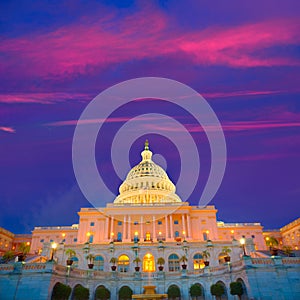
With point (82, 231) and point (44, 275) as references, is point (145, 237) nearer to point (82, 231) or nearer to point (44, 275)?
point (82, 231)

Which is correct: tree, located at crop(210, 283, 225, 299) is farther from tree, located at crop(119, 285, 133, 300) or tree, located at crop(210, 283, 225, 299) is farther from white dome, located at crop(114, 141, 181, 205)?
white dome, located at crop(114, 141, 181, 205)

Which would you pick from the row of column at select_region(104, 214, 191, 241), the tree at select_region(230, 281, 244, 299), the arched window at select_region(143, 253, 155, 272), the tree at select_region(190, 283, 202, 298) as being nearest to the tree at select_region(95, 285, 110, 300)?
the tree at select_region(190, 283, 202, 298)

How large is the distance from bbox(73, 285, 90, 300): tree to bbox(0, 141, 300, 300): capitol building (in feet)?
2.83

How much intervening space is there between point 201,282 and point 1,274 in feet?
94.2

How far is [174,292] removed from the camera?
44.5 metres

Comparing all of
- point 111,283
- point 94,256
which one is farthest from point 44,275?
point 94,256

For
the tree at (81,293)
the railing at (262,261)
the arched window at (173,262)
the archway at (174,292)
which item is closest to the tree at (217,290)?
the archway at (174,292)

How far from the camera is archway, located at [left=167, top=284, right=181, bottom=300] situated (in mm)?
44375

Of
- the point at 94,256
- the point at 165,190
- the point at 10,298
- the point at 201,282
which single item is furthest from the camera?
the point at 165,190

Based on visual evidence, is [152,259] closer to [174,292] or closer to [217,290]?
[174,292]

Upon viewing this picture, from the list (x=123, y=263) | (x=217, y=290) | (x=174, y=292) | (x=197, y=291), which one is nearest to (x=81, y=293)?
(x=174, y=292)

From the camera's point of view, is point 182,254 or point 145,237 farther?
point 145,237

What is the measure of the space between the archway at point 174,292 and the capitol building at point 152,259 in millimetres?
157

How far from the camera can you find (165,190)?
116 meters
